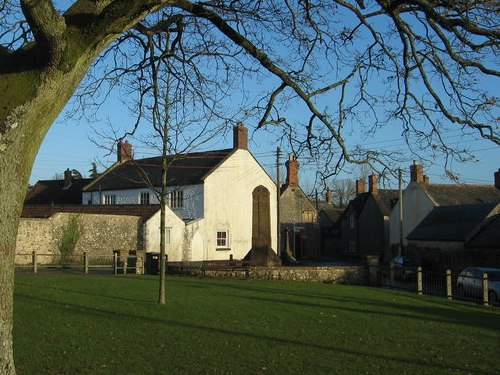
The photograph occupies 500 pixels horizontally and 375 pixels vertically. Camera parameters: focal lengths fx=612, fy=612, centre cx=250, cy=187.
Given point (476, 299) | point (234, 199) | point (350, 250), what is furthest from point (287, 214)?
point (476, 299)

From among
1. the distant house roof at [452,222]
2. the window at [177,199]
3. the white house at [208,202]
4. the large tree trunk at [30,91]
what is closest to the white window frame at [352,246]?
the distant house roof at [452,222]

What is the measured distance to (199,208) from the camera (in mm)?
42938

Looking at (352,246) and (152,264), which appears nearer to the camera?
(152,264)

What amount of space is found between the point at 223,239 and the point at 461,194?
2018 centimetres

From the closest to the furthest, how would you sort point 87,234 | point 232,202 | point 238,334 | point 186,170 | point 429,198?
point 238,334 → point 87,234 → point 232,202 → point 186,170 → point 429,198

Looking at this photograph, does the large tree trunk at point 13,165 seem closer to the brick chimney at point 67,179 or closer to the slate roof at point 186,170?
the slate roof at point 186,170

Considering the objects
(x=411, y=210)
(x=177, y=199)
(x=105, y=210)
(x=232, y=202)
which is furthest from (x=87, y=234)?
(x=411, y=210)

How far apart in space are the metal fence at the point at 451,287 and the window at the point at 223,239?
50.8 ft

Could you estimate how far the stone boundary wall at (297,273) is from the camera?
93.5 ft

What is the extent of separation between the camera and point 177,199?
44750mm

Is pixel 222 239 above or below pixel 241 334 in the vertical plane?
above

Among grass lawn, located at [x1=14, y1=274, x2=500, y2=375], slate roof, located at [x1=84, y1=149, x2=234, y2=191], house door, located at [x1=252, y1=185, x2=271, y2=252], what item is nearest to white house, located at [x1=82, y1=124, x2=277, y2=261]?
slate roof, located at [x1=84, y1=149, x2=234, y2=191]

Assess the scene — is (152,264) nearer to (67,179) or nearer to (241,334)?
(241,334)

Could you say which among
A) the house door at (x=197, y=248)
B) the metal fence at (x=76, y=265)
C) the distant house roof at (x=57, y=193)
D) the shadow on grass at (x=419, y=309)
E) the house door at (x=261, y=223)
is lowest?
the shadow on grass at (x=419, y=309)
